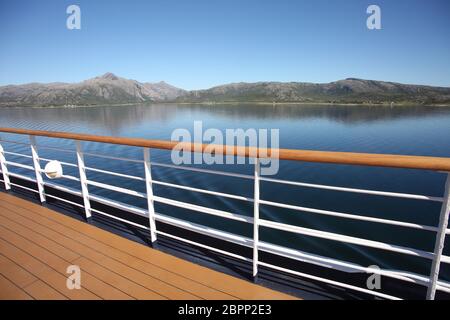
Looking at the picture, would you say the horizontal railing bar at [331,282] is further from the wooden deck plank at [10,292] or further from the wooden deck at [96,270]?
the wooden deck plank at [10,292]

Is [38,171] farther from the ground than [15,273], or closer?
farther from the ground

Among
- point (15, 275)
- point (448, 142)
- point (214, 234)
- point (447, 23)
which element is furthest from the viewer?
point (447, 23)

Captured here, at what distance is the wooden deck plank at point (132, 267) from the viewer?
5.00 feet

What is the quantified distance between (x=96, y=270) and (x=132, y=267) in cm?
24

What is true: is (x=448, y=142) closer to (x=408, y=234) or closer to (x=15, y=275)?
(x=408, y=234)

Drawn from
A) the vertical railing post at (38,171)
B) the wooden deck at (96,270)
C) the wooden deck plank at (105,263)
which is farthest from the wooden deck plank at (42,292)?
the vertical railing post at (38,171)

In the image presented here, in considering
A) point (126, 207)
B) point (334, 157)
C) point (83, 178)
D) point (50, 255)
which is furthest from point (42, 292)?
point (334, 157)

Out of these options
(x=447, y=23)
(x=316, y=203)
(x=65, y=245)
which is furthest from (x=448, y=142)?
(x=447, y=23)

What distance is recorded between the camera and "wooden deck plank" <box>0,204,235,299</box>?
5.00 ft

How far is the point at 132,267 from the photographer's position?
1751 mm

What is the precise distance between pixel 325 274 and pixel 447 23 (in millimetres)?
106662

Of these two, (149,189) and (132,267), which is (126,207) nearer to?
(149,189)

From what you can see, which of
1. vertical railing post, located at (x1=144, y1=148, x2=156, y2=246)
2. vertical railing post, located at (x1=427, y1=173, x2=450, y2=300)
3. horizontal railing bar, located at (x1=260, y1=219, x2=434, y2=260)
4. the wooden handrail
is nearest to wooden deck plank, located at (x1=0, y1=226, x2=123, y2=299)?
vertical railing post, located at (x1=144, y1=148, x2=156, y2=246)

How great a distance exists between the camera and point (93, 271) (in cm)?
172
